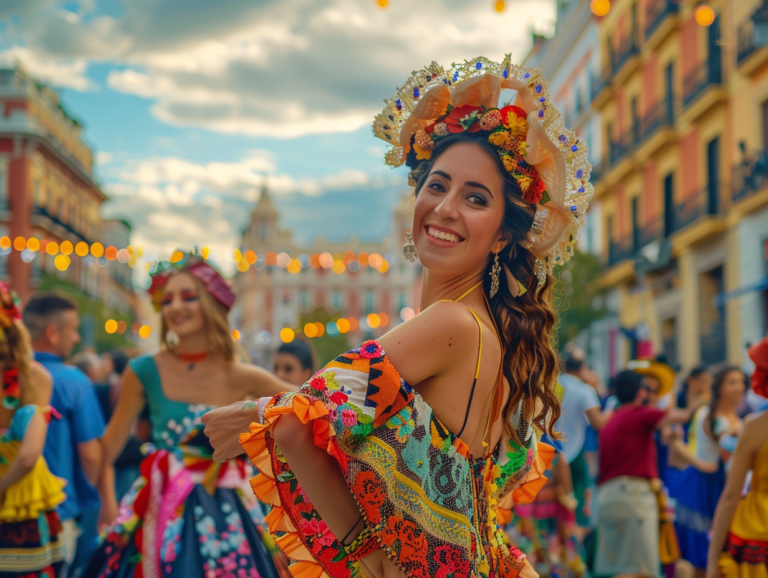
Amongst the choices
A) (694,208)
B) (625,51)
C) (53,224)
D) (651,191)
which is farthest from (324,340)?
(694,208)

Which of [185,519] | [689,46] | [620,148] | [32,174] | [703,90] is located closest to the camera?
[185,519]

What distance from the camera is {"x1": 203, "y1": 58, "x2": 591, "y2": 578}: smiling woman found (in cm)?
204

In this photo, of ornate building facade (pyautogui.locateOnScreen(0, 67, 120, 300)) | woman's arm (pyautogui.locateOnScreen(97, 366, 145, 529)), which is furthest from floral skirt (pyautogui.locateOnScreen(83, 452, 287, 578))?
ornate building facade (pyautogui.locateOnScreen(0, 67, 120, 300))

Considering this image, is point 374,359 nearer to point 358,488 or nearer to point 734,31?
point 358,488

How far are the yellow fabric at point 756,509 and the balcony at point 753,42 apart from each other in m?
14.7

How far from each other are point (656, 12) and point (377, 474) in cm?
2426

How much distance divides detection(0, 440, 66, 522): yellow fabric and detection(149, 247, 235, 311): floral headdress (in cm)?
106

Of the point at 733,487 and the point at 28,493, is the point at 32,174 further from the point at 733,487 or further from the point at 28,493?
the point at 733,487

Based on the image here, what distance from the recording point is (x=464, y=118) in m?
2.47

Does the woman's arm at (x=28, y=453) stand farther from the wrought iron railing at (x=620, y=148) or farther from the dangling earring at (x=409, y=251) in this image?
the wrought iron railing at (x=620, y=148)

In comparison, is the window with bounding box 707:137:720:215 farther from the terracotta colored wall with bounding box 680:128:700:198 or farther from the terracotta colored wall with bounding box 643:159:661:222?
the terracotta colored wall with bounding box 643:159:661:222

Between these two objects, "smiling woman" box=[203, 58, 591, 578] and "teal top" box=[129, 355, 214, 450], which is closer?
"smiling woman" box=[203, 58, 591, 578]

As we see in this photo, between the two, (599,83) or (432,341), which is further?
(599,83)

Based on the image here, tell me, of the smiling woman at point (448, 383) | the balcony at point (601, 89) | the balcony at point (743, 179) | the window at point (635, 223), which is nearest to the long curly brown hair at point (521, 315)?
the smiling woman at point (448, 383)
